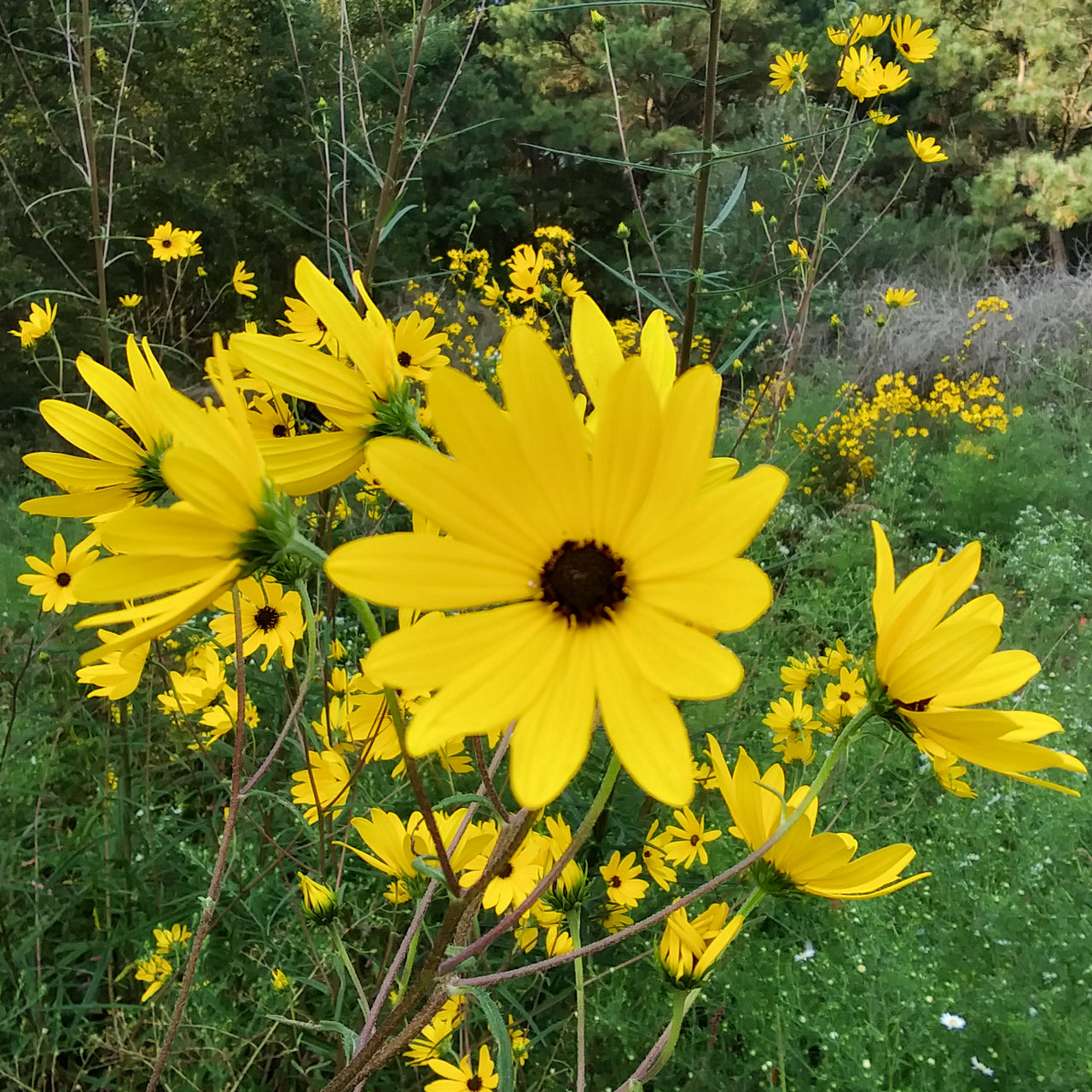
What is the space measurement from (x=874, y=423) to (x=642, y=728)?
4.58 m

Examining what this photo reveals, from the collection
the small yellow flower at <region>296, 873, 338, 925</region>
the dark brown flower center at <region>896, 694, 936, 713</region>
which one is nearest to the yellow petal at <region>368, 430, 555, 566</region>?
the dark brown flower center at <region>896, 694, 936, 713</region>

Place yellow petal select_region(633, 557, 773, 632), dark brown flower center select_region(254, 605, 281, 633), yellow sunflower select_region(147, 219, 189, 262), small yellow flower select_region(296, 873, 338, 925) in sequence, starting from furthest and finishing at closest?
yellow sunflower select_region(147, 219, 189, 262), dark brown flower center select_region(254, 605, 281, 633), small yellow flower select_region(296, 873, 338, 925), yellow petal select_region(633, 557, 773, 632)

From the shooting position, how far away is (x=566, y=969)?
1451 mm

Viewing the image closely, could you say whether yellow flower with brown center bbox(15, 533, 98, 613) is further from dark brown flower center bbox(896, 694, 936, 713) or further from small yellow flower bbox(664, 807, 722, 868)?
dark brown flower center bbox(896, 694, 936, 713)

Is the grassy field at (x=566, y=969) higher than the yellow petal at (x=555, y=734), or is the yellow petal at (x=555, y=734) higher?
the yellow petal at (x=555, y=734)

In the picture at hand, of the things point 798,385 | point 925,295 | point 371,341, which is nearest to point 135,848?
point 371,341

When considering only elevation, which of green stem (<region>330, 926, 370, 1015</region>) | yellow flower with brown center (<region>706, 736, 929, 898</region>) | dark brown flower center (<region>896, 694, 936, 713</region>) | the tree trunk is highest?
dark brown flower center (<region>896, 694, 936, 713</region>)

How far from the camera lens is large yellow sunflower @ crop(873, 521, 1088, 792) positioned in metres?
0.41

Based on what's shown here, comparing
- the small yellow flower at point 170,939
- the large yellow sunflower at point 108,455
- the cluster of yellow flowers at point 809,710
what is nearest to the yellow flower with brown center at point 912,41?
the cluster of yellow flowers at point 809,710

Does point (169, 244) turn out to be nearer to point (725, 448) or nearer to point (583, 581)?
point (725, 448)

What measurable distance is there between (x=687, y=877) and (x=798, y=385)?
4145mm

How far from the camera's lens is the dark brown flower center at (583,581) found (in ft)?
1.23

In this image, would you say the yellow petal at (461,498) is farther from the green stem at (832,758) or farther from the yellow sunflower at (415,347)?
the yellow sunflower at (415,347)

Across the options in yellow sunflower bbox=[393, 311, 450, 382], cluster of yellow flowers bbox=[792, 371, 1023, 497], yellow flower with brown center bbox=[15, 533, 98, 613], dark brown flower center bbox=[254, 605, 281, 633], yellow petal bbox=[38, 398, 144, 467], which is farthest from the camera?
cluster of yellow flowers bbox=[792, 371, 1023, 497]
